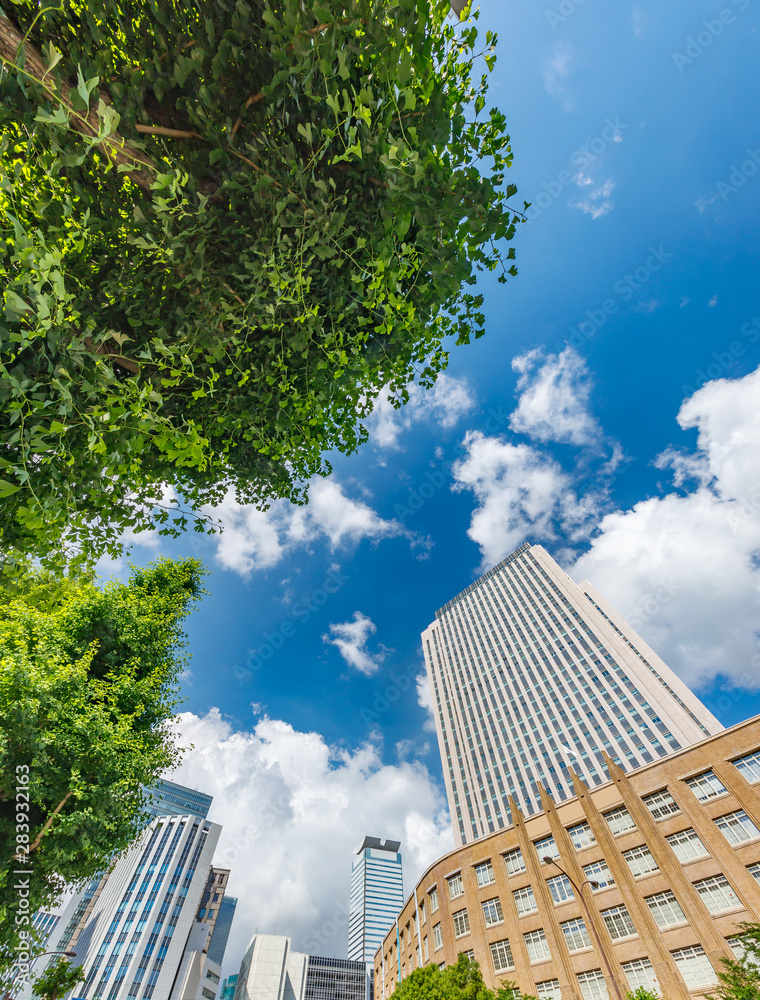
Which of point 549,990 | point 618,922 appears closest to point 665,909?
point 618,922

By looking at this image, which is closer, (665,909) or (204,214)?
(204,214)

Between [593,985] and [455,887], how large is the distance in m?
11.7

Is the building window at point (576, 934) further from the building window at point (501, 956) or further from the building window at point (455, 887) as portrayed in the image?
the building window at point (455, 887)

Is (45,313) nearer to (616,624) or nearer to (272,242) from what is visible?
(272,242)

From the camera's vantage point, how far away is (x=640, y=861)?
26531mm

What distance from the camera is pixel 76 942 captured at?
71.2 m

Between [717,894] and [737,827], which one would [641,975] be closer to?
[717,894]

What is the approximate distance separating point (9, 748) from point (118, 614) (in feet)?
9.68

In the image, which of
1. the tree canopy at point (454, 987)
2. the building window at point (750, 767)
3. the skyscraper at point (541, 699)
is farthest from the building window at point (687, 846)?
the skyscraper at point (541, 699)

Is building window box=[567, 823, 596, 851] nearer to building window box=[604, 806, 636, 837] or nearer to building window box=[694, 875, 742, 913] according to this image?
building window box=[604, 806, 636, 837]

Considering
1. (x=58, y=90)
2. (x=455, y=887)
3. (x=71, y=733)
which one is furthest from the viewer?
(x=455, y=887)

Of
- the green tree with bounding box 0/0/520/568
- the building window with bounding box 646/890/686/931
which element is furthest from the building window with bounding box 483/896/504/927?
the green tree with bounding box 0/0/520/568

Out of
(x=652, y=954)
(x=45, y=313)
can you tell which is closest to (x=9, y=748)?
(x=45, y=313)

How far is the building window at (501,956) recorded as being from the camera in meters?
28.6
